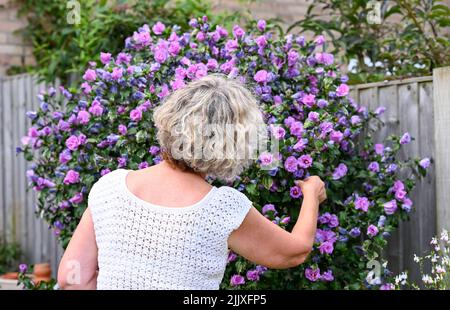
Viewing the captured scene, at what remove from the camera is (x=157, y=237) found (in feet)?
7.52

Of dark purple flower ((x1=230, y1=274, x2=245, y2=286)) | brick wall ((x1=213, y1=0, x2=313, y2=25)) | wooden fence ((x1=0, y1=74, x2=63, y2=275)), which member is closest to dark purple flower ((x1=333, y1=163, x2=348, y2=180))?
dark purple flower ((x1=230, y1=274, x2=245, y2=286))

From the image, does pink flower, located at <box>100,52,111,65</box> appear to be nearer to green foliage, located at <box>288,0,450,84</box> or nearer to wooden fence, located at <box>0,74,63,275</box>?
green foliage, located at <box>288,0,450,84</box>

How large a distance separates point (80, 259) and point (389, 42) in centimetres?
304

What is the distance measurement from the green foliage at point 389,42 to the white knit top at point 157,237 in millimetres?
2424

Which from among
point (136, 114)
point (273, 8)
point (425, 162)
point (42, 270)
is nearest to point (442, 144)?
point (425, 162)

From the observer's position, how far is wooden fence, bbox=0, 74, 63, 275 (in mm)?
6152

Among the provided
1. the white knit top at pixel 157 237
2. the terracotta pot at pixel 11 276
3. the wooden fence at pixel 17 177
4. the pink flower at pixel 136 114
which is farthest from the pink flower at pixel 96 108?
the terracotta pot at pixel 11 276

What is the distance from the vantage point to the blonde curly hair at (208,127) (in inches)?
90.9

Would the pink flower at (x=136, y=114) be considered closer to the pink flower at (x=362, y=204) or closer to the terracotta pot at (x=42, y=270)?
the pink flower at (x=362, y=204)

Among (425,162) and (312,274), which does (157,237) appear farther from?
(425,162)
